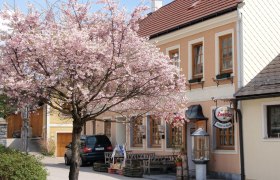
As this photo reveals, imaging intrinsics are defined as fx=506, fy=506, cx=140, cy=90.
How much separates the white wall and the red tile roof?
86 centimetres

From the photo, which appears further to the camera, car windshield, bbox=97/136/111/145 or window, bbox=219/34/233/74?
car windshield, bbox=97/136/111/145

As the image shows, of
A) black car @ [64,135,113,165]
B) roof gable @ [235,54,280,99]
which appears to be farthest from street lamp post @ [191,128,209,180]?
black car @ [64,135,113,165]

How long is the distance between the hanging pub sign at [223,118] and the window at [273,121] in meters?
1.51

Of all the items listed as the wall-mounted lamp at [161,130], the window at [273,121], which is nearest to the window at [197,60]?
the wall-mounted lamp at [161,130]

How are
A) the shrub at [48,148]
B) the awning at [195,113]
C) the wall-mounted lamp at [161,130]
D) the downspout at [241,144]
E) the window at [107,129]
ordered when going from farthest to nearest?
the shrub at [48,148] → the window at [107,129] → the wall-mounted lamp at [161,130] → the awning at [195,113] → the downspout at [241,144]

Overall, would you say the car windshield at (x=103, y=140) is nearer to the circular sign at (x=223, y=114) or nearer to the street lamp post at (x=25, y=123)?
the street lamp post at (x=25, y=123)

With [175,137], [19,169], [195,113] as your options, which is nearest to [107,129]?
[175,137]

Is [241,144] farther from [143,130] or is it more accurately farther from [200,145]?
[143,130]

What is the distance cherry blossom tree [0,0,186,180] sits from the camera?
969 centimetres

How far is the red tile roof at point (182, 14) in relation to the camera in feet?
67.3

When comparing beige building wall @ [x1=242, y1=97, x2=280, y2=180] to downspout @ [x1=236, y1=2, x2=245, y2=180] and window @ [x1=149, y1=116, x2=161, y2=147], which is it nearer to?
downspout @ [x1=236, y1=2, x2=245, y2=180]

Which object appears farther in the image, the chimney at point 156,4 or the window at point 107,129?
the chimney at point 156,4

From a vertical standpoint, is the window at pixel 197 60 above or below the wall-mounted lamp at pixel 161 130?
above

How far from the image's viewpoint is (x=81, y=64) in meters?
9.68
